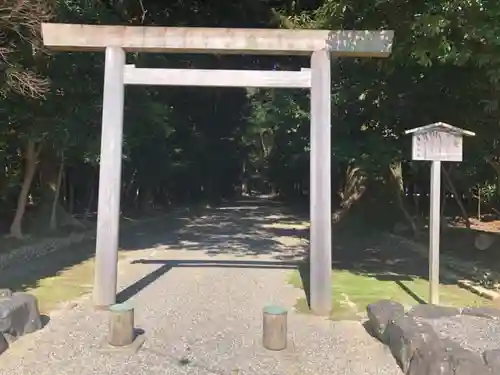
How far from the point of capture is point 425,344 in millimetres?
5262

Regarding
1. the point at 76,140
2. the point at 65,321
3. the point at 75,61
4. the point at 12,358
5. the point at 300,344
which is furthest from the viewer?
the point at 76,140

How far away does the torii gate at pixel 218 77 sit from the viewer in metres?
8.19

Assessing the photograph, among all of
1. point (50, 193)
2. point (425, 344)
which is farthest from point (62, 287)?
point (50, 193)

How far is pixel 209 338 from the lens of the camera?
22.2ft

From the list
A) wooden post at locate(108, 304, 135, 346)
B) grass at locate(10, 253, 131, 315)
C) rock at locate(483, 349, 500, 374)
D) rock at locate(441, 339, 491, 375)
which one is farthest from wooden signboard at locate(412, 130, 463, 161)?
grass at locate(10, 253, 131, 315)

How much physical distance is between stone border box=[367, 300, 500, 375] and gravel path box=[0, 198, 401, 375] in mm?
185

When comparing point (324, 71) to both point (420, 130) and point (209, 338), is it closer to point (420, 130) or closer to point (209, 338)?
point (420, 130)

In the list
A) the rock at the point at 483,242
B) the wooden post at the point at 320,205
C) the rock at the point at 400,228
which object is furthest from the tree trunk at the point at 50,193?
the rock at the point at 483,242

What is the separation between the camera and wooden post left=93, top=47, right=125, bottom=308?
8242 millimetres

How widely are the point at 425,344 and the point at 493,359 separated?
0.60m

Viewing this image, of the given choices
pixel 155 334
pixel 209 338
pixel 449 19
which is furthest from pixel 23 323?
pixel 449 19

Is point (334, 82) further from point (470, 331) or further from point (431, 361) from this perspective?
point (431, 361)

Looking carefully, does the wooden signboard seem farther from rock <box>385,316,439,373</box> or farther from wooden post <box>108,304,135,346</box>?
wooden post <box>108,304,135,346</box>

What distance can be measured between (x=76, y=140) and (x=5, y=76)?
4.50 metres
